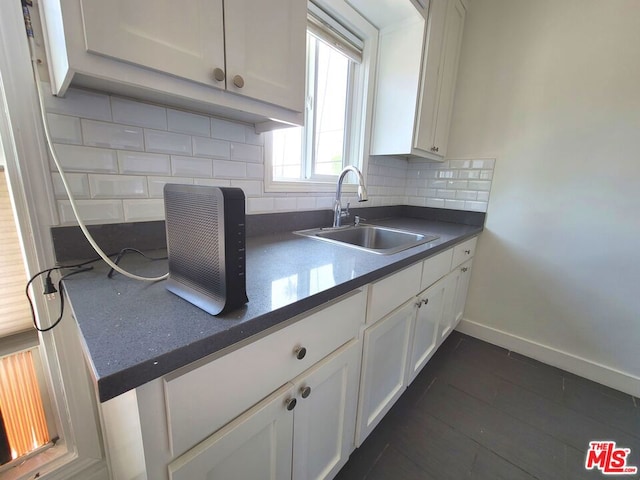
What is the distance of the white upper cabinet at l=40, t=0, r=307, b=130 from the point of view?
1.74 ft

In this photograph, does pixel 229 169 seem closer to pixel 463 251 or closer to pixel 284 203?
pixel 284 203

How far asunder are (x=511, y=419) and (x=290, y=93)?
186 cm

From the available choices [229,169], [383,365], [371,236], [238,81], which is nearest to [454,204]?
[371,236]

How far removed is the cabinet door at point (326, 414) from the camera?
2.40 ft

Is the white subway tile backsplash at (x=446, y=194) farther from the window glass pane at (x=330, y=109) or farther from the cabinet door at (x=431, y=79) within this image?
the window glass pane at (x=330, y=109)

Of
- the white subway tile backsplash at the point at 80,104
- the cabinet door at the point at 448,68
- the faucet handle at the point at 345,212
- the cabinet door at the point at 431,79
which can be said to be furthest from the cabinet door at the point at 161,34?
the cabinet door at the point at 448,68

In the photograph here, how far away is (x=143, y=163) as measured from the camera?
86 cm

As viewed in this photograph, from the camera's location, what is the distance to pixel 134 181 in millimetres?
848

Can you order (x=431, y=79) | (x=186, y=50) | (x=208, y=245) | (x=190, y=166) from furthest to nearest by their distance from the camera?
(x=431, y=79) < (x=190, y=166) < (x=186, y=50) < (x=208, y=245)

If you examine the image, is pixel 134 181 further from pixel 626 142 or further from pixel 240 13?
pixel 626 142

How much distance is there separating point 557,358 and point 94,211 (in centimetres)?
267

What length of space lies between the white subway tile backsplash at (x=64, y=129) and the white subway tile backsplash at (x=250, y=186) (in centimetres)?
48

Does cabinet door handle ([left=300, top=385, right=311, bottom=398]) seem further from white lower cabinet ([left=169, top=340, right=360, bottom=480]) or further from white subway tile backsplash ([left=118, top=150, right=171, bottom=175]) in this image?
white subway tile backsplash ([left=118, top=150, right=171, bottom=175])

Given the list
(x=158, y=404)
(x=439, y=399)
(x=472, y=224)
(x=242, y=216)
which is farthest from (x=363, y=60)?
(x=439, y=399)
